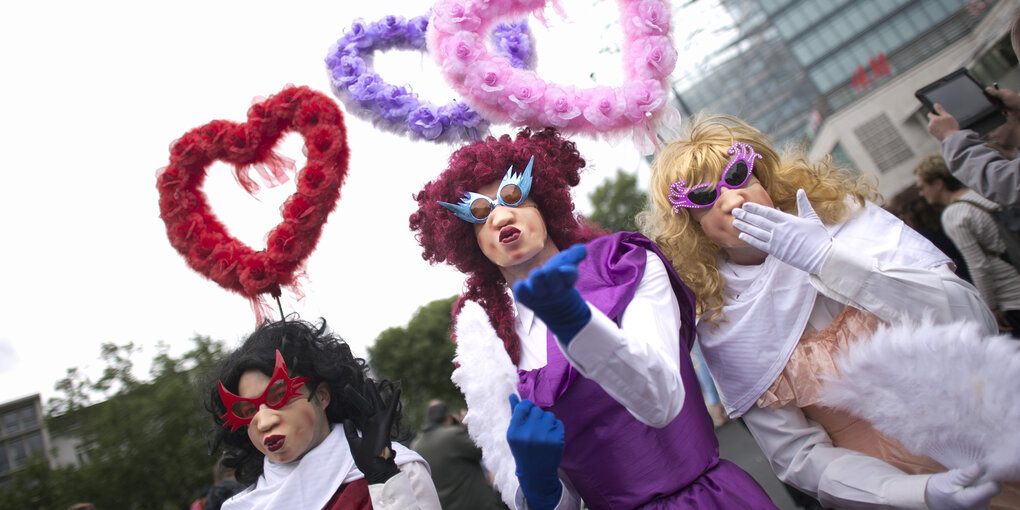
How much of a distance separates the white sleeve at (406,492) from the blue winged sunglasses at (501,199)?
1.04 meters

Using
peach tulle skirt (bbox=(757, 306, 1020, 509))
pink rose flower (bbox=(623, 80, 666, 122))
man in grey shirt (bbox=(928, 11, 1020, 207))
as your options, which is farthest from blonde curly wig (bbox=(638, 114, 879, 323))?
man in grey shirt (bbox=(928, 11, 1020, 207))

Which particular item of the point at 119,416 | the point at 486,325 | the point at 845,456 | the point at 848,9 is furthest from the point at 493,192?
the point at 848,9

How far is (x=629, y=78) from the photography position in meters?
2.44

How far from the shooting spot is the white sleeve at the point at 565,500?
1.99 m

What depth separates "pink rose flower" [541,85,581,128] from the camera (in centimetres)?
241

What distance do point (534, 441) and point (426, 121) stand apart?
1.60m

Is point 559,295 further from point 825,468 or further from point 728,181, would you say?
point 825,468

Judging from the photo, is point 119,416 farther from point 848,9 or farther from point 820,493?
point 848,9

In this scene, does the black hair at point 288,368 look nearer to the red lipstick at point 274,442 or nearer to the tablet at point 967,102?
Answer: the red lipstick at point 274,442

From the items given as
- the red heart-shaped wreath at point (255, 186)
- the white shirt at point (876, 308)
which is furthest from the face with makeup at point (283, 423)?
the white shirt at point (876, 308)

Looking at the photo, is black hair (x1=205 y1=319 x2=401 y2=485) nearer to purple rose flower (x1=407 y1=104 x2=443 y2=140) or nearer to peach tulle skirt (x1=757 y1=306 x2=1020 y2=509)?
purple rose flower (x1=407 y1=104 x2=443 y2=140)

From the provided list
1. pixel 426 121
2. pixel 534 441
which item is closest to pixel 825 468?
pixel 534 441

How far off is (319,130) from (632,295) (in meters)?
1.72

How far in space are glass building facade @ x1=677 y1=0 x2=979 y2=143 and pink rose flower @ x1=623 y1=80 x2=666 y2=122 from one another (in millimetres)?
25264
